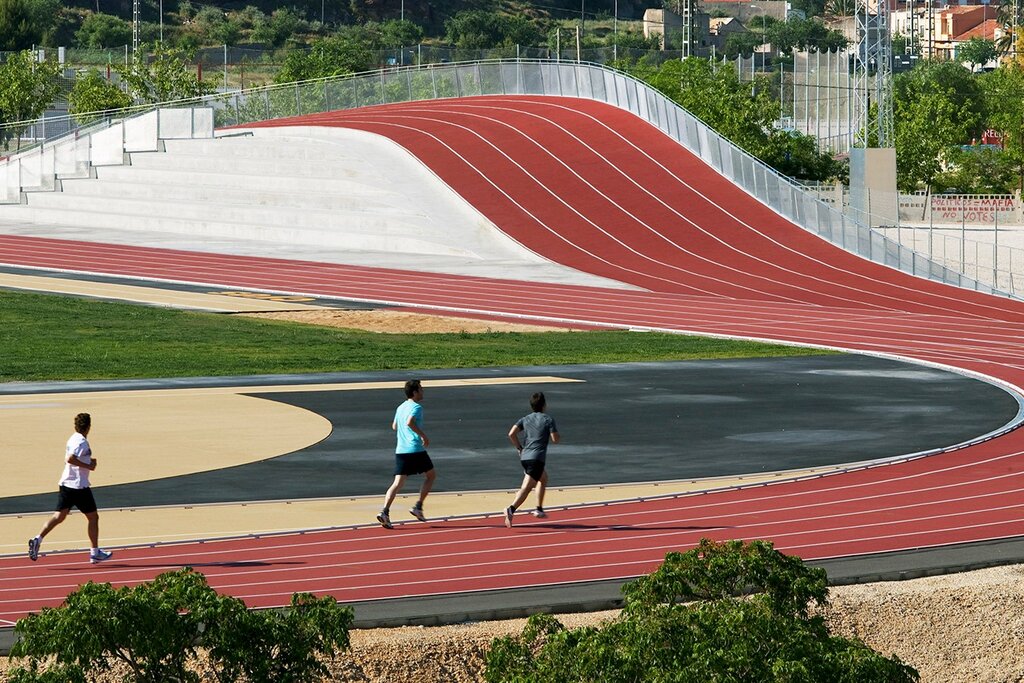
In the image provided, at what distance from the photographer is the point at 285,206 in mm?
52500

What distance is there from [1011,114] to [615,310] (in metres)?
45.1

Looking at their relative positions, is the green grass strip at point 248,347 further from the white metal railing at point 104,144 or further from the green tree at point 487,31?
the green tree at point 487,31

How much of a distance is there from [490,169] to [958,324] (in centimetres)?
2138

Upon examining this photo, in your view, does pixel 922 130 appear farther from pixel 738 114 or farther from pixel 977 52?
pixel 977 52

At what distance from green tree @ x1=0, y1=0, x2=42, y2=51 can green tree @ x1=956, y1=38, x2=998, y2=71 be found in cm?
10113

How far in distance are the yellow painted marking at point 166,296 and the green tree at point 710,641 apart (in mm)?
27296

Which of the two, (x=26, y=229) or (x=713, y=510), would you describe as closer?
(x=713, y=510)

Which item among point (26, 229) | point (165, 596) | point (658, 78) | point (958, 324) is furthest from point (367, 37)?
point (165, 596)

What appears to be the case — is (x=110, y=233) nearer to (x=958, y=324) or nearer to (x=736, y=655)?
(x=958, y=324)

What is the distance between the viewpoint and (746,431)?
2219 cm

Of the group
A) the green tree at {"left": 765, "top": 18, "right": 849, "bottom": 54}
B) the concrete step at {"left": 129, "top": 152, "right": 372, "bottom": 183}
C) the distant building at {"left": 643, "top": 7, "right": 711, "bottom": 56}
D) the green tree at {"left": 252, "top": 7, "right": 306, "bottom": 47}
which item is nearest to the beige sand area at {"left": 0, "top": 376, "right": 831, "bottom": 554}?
the concrete step at {"left": 129, "top": 152, "right": 372, "bottom": 183}

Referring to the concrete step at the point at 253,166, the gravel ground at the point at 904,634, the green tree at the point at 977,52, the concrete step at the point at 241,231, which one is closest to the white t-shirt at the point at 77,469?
the gravel ground at the point at 904,634

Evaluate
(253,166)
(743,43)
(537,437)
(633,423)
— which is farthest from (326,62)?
(743,43)

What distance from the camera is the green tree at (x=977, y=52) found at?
183m
